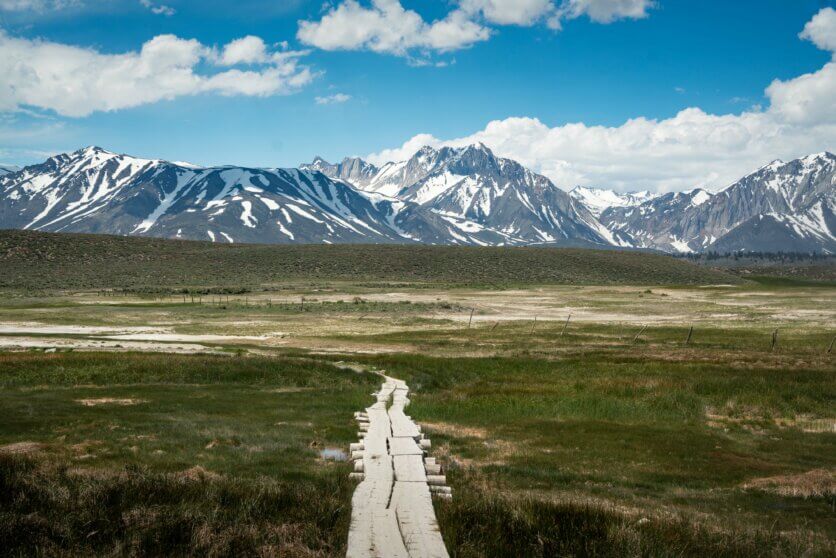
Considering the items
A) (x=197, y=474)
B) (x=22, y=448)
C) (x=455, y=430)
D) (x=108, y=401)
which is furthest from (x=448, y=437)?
(x=108, y=401)

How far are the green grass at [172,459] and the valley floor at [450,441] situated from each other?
0.19ft

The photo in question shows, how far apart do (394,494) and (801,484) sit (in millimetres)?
10761

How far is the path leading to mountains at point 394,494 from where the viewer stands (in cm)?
1035

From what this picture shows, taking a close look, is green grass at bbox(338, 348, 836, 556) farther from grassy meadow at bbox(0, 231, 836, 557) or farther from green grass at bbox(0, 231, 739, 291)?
green grass at bbox(0, 231, 739, 291)

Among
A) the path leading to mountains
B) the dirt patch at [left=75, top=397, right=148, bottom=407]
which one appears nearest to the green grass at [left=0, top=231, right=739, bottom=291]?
the dirt patch at [left=75, top=397, right=148, bottom=407]

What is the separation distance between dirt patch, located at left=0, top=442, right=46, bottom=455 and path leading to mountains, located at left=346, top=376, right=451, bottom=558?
8120mm

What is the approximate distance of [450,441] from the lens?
68.2 feet

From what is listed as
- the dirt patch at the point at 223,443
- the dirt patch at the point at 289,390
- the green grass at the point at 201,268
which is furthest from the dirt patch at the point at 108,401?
the green grass at the point at 201,268

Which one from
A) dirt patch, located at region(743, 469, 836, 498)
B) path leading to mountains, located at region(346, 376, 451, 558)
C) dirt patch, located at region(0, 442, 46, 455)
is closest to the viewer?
path leading to mountains, located at region(346, 376, 451, 558)

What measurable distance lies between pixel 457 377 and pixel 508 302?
72.1 m

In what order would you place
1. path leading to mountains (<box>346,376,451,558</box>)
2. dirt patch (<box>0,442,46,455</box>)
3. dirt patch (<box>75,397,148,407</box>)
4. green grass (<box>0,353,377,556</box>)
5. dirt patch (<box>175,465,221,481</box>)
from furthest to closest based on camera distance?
dirt patch (<box>75,397,148,407</box>)
dirt patch (<box>0,442,46,455</box>)
dirt patch (<box>175,465,221,481</box>)
path leading to mountains (<box>346,376,451,558</box>)
green grass (<box>0,353,377,556</box>)

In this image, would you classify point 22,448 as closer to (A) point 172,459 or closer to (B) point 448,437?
(A) point 172,459

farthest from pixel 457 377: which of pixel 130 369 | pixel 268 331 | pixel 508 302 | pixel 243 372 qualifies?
pixel 508 302

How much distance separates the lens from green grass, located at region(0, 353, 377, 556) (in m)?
10.1
